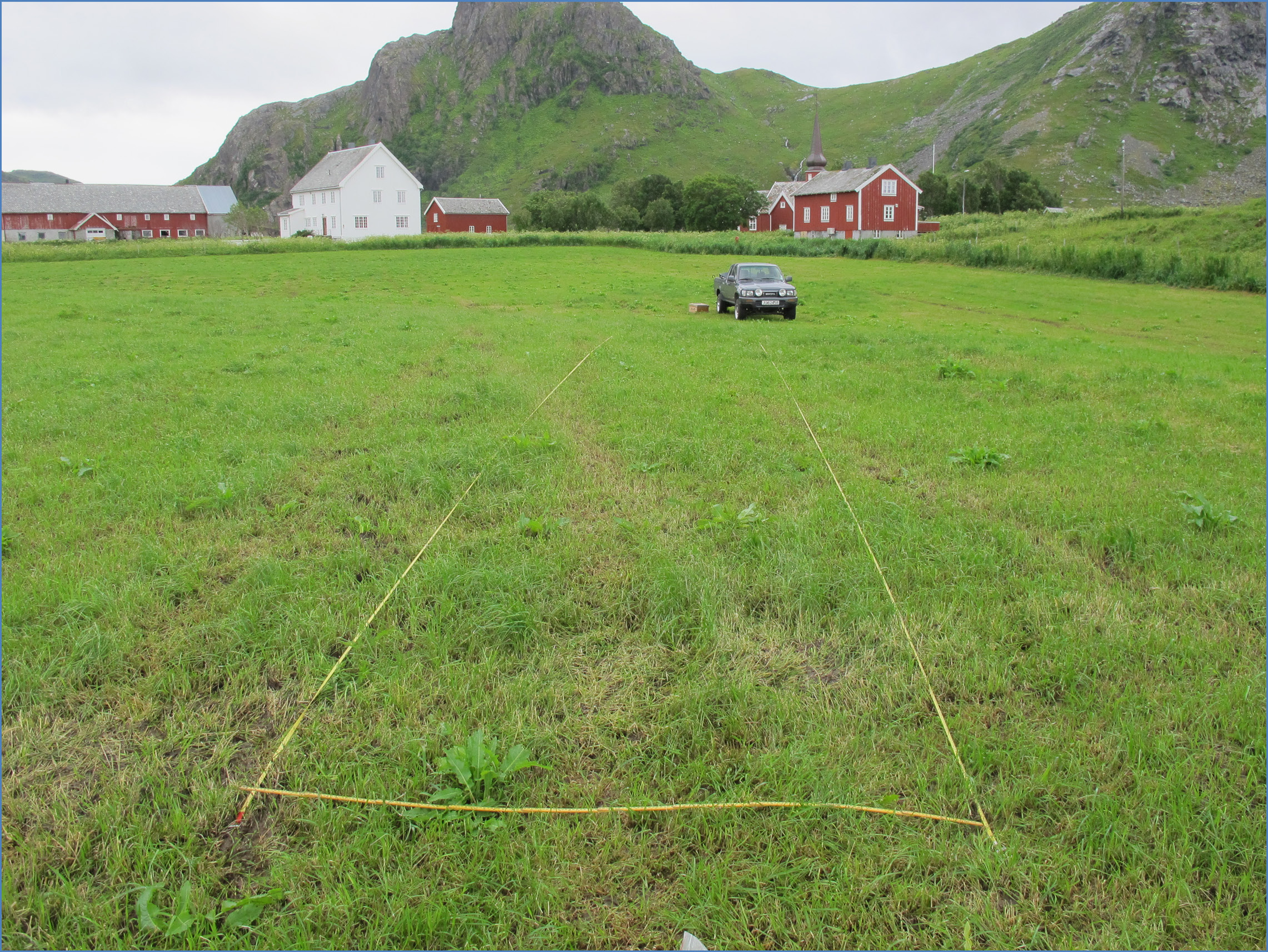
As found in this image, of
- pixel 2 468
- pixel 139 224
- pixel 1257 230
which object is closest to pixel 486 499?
pixel 2 468

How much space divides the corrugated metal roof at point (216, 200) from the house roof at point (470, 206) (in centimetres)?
2594

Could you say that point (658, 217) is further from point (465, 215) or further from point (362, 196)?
point (362, 196)

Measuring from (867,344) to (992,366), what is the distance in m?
3.24

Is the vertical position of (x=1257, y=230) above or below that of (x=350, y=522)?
above

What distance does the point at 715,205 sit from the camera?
3472 inches

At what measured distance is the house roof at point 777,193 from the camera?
84219 mm

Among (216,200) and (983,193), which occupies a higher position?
(216,200)

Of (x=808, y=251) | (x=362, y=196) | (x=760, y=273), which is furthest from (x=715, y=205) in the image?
(x=760, y=273)

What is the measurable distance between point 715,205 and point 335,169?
40426 mm

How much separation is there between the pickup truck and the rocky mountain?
315ft

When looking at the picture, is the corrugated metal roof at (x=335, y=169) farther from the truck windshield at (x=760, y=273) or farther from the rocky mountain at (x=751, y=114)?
the truck windshield at (x=760, y=273)

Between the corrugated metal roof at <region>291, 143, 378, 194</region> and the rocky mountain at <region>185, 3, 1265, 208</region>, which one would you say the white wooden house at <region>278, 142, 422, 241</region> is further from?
the rocky mountain at <region>185, 3, 1265, 208</region>

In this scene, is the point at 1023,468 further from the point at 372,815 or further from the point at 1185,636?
the point at 372,815

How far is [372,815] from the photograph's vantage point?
3205mm
